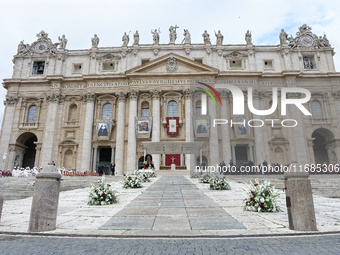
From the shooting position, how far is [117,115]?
1340 inches

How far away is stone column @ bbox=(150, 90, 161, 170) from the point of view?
3123cm

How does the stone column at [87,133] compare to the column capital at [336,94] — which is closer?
the stone column at [87,133]

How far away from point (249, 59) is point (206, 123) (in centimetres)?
1283

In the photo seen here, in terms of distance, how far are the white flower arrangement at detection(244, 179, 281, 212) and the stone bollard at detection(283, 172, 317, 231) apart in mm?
1594

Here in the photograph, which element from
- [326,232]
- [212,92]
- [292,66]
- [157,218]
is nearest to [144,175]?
[157,218]

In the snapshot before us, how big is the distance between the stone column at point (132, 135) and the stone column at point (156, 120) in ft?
8.48

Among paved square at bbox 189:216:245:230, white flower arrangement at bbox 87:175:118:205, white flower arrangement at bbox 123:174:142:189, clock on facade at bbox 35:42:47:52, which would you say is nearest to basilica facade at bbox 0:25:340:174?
clock on facade at bbox 35:42:47:52

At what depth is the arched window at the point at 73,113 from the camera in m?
35.0

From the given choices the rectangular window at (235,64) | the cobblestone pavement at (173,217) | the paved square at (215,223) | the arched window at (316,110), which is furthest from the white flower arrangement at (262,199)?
the arched window at (316,110)

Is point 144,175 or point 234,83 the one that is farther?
point 234,83

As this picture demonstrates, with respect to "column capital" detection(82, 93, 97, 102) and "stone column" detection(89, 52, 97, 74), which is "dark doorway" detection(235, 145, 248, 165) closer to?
"column capital" detection(82, 93, 97, 102)

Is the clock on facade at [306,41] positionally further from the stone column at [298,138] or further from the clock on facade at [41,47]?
the clock on facade at [41,47]

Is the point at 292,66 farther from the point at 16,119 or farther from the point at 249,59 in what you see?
the point at 16,119

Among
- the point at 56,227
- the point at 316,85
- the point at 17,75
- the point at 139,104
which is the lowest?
the point at 56,227
